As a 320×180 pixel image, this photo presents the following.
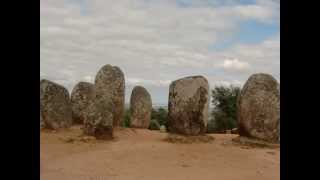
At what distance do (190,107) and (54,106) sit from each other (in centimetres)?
609

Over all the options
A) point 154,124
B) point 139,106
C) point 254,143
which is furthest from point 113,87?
point 154,124

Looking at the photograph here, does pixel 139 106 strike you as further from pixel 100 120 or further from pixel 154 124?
pixel 154 124

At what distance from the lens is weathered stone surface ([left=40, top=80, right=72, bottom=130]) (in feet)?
59.5

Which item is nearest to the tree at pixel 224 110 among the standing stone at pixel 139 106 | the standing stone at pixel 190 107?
the standing stone at pixel 139 106

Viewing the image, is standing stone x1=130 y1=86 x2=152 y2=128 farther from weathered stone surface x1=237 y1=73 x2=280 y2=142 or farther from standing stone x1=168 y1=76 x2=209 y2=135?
weathered stone surface x1=237 y1=73 x2=280 y2=142

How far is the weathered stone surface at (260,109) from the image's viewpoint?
15719mm

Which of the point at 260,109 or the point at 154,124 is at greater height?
the point at 260,109

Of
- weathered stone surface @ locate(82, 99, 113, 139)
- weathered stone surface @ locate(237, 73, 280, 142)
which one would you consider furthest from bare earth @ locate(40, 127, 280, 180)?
weathered stone surface @ locate(237, 73, 280, 142)

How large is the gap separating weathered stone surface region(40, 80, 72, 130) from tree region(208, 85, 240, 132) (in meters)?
11.1

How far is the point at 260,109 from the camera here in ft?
51.7

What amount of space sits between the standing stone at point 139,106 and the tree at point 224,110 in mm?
7689

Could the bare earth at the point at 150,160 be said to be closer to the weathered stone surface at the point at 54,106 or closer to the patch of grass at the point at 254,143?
the patch of grass at the point at 254,143
